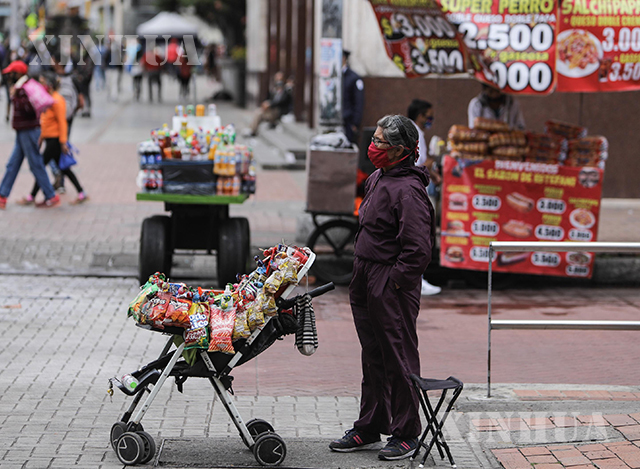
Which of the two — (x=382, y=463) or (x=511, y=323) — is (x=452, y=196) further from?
(x=382, y=463)

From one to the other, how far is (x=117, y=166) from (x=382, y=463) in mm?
13055

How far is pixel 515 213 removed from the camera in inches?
367

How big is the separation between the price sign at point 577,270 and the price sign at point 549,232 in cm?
34

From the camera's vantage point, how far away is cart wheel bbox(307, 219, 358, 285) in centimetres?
940

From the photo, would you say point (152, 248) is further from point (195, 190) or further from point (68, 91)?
point (68, 91)

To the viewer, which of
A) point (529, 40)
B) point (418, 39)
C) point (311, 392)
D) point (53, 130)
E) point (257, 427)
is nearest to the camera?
point (257, 427)

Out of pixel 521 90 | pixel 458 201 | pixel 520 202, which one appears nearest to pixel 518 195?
pixel 520 202

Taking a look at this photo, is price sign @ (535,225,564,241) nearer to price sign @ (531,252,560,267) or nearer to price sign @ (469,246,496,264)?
price sign @ (531,252,560,267)

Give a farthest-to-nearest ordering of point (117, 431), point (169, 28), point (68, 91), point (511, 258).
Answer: point (169, 28) → point (68, 91) → point (511, 258) → point (117, 431)

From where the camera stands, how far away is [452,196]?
9336mm

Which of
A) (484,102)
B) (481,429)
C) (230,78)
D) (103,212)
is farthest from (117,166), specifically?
(230,78)

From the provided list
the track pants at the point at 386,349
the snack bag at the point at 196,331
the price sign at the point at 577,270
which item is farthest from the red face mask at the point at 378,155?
the price sign at the point at 577,270

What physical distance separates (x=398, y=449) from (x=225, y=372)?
0.98 m

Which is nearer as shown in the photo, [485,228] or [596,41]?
[596,41]
